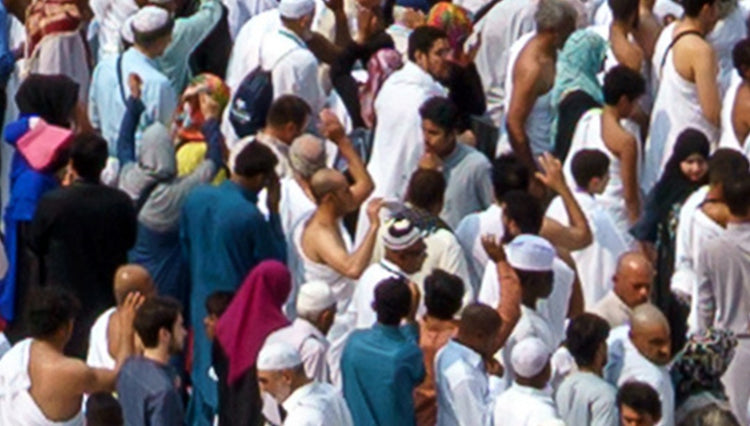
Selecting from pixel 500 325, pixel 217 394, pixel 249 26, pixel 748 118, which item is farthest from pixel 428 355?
pixel 249 26

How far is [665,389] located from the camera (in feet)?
59.0

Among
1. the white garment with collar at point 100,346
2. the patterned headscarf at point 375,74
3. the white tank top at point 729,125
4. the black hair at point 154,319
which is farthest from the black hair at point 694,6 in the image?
the black hair at point 154,319

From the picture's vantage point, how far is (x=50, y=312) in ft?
58.3

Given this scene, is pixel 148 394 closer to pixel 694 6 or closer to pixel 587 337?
pixel 587 337

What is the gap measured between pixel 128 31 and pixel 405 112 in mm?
2184

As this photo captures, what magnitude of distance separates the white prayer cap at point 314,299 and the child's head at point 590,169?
2.14 metres

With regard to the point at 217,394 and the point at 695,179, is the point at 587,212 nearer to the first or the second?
the point at 695,179

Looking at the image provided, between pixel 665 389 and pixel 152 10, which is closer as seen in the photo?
pixel 665 389

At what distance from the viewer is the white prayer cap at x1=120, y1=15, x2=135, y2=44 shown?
73.5 feet

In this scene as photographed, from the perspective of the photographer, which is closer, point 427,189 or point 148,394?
point 148,394

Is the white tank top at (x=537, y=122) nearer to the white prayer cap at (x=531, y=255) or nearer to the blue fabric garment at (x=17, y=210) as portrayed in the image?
the blue fabric garment at (x=17, y=210)

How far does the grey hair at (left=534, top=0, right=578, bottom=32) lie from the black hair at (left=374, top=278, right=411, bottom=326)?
3.89 m

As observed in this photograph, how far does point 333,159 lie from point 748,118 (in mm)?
2496

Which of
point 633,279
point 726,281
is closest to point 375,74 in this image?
point 633,279
